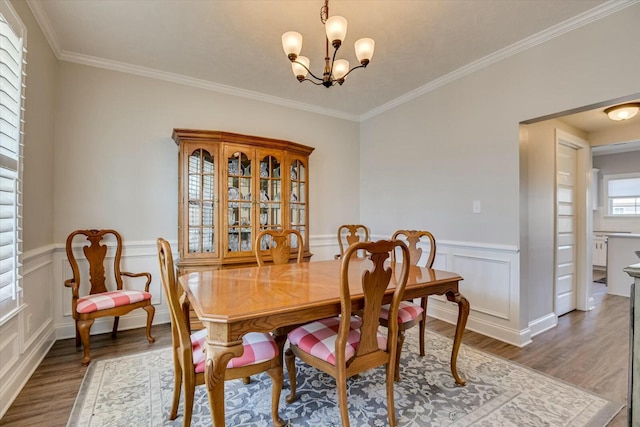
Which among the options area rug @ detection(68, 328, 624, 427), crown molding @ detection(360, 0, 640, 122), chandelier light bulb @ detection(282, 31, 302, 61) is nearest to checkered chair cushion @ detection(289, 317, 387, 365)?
area rug @ detection(68, 328, 624, 427)

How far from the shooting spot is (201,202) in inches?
117

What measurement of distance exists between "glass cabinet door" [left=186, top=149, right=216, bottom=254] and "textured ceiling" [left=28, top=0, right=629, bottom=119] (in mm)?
952

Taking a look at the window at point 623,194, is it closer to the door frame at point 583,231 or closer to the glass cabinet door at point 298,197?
the door frame at point 583,231

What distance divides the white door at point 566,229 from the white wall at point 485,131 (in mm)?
463

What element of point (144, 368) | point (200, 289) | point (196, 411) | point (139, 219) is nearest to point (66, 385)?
point (144, 368)

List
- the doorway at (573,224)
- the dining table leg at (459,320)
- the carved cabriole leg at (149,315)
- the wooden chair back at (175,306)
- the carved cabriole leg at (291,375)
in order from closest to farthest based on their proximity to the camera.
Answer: the wooden chair back at (175,306) < the carved cabriole leg at (291,375) < the dining table leg at (459,320) < the carved cabriole leg at (149,315) < the doorway at (573,224)

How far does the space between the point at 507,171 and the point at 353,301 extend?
2.12 meters

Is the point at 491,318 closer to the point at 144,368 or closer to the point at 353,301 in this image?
the point at 353,301

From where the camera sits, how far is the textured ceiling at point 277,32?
208 cm

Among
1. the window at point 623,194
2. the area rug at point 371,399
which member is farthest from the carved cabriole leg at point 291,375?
the window at point 623,194

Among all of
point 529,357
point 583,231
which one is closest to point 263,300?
point 529,357

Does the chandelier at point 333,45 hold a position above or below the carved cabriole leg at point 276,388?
above

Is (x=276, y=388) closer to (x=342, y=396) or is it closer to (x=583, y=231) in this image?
(x=342, y=396)

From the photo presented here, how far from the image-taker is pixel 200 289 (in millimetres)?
1637
